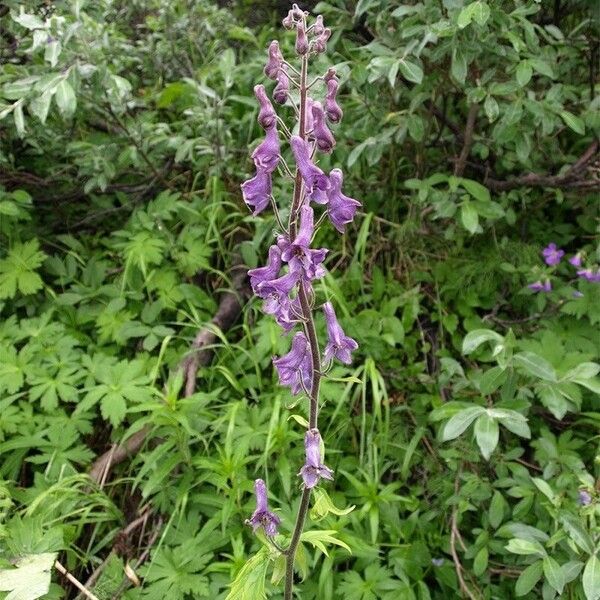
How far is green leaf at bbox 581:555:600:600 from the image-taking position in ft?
5.92

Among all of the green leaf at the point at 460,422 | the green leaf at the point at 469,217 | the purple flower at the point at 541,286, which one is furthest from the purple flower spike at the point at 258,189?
the purple flower at the point at 541,286

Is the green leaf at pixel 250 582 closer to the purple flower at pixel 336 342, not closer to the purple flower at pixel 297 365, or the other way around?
the purple flower at pixel 297 365

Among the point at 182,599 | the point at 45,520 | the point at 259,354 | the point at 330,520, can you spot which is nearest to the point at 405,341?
the point at 259,354

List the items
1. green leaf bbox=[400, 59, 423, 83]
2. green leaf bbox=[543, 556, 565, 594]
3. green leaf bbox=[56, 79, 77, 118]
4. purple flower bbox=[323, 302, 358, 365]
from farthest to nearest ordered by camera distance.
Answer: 1. green leaf bbox=[56, 79, 77, 118]
2. green leaf bbox=[400, 59, 423, 83]
3. green leaf bbox=[543, 556, 565, 594]
4. purple flower bbox=[323, 302, 358, 365]

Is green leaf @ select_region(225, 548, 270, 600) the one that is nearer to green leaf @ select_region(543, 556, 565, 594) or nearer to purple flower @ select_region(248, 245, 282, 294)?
purple flower @ select_region(248, 245, 282, 294)

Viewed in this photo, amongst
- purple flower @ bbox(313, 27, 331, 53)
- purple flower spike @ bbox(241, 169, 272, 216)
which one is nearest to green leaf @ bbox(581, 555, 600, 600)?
purple flower spike @ bbox(241, 169, 272, 216)

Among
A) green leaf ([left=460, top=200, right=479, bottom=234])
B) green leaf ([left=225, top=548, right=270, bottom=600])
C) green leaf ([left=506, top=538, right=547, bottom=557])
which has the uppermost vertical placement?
green leaf ([left=460, top=200, right=479, bottom=234])

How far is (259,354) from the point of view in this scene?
2.83 meters

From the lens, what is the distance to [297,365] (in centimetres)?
157

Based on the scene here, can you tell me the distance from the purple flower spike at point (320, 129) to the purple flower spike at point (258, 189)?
152mm

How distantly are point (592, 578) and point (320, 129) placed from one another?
1553 millimetres

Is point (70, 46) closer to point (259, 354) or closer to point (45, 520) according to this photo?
point (259, 354)

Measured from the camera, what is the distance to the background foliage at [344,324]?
218 centimetres

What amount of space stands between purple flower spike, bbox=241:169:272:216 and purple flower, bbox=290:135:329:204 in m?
0.12
